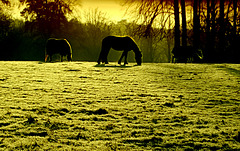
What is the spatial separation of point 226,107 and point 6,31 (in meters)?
38.8

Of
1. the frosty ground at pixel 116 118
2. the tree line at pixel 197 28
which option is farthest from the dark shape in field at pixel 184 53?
the frosty ground at pixel 116 118

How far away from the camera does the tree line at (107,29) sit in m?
20.5

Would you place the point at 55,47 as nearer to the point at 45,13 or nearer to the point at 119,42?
the point at 119,42

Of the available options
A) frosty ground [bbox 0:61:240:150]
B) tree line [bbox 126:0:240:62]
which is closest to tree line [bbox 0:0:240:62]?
tree line [bbox 126:0:240:62]

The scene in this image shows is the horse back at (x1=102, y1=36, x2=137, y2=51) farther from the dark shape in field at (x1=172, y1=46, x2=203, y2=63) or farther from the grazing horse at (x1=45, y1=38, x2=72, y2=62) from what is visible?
the dark shape in field at (x1=172, y1=46, x2=203, y2=63)

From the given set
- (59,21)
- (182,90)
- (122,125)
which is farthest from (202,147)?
(59,21)

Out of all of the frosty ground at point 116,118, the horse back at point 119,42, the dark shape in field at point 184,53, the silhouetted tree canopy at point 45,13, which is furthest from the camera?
the silhouetted tree canopy at point 45,13

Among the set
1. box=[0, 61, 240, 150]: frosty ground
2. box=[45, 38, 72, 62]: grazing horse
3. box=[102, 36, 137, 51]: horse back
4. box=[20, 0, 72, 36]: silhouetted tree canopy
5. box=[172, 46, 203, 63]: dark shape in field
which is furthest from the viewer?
box=[20, 0, 72, 36]: silhouetted tree canopy

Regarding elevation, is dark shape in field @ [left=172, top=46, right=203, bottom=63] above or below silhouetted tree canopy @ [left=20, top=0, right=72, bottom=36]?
below

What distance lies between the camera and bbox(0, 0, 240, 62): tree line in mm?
20547

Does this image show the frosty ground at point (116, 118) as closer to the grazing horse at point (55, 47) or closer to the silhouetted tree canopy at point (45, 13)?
the grazing horse at point (55, 47)

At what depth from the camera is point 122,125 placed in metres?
3.32

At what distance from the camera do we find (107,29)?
47.8 metres

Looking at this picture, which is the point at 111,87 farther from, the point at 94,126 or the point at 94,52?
the point at 94,52
